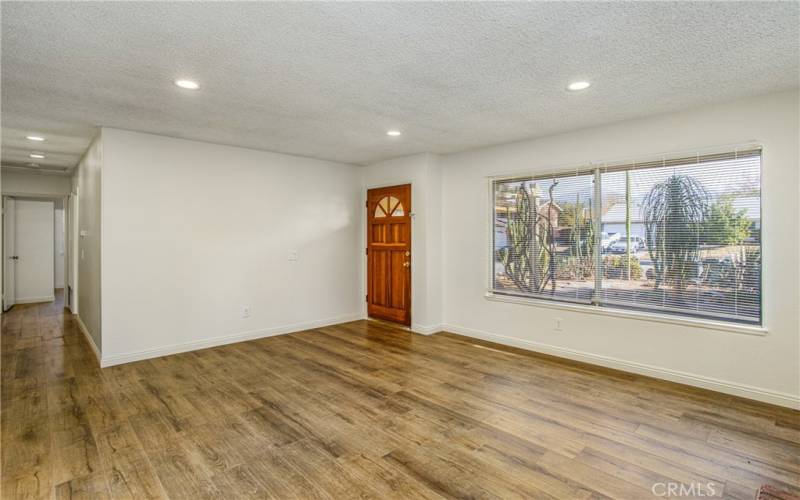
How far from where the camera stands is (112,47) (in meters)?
2.31

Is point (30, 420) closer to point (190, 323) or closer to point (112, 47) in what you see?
point (190, 323)

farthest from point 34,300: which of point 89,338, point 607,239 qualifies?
point 607,239

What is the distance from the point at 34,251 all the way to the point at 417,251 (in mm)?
8179

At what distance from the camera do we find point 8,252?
7188mm

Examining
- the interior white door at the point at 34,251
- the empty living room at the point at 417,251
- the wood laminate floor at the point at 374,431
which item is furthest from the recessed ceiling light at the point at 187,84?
the interior white door at the point at 34,251

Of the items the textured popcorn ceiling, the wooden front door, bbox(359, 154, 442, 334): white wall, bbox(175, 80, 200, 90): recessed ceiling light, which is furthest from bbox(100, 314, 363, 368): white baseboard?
bbox(175, 80, 200, 90): recessed ceiling light

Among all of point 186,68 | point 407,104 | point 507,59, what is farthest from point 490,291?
point 186,68

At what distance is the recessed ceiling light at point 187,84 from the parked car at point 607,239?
3.96 metres

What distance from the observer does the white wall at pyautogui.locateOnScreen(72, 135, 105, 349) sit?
4.23m

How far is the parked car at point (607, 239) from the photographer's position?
3.95 meters

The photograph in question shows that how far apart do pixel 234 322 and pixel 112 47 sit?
11.3 feet

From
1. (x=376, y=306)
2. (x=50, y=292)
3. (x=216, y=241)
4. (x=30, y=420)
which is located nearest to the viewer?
(x=30, y=420)

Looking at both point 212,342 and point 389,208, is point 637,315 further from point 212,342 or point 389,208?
point 212,342

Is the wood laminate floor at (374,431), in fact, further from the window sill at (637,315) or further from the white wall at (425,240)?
the white wall at (425,240)
